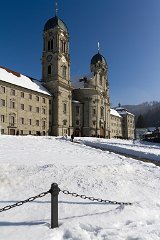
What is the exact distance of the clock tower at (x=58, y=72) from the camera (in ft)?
217

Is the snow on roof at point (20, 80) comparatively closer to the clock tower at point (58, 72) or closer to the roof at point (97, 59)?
the clock tower at point (58, 72)

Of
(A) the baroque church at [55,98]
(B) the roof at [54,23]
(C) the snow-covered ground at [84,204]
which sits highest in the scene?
(B) the roof at [54,23]

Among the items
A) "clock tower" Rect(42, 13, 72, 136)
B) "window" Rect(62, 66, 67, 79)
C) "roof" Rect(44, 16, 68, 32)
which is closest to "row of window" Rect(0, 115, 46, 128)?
"clock tower" Rect(42, 13, 72, 136)

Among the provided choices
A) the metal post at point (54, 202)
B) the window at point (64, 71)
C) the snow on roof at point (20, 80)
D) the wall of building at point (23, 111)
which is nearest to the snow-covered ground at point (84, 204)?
the metal post at point (54, 202)

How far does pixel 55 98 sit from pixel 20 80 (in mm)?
10881

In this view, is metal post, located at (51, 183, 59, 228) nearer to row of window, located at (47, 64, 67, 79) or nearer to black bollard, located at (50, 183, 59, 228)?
black bollard, located at (50, 183, 59, 228)

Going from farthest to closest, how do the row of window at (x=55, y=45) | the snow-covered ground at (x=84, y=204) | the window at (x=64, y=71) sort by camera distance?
the window at (x=64, y=71) < the row of window at (x=55, y=45) < the snow-covered ground at (x=84, y=204)

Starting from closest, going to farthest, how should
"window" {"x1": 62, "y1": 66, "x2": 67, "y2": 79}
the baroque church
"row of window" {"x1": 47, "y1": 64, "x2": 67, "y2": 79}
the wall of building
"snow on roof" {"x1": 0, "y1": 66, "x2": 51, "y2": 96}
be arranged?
the wall of building → the baroque church → "snow on roof" {"x1": 0, "y1": 66, "x2": 51, "y2": 96} → "row of window" {"x1": 47, "y1": 64, "x2": 67, "y2": 79} → "window" {"x1": 62, "y1": 66, "x2": 67, "y2": 79}

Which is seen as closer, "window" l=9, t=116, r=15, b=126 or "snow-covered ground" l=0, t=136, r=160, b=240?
"snow-covered ground" l=0, t=136, r=160, b=240

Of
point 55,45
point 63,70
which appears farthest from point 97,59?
point 55,45

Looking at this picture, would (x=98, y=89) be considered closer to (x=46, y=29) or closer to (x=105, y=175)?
(x=46, y=29)

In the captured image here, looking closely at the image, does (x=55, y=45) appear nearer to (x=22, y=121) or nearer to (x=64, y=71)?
(x=64, y=71)

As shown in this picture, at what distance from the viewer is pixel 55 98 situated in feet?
218

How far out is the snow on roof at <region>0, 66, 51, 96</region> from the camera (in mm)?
55500
